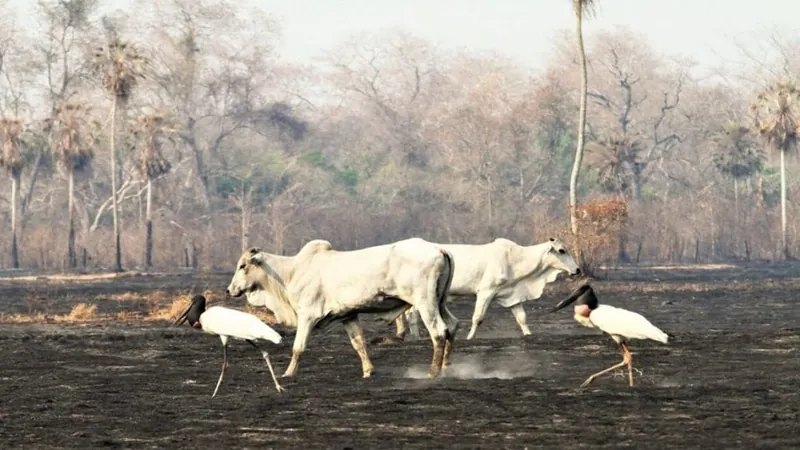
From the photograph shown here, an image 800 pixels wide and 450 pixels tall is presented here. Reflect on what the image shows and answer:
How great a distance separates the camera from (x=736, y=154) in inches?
3420

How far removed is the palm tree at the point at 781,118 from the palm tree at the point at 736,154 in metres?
8.24

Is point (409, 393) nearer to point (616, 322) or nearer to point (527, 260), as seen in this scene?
point (616, 322)

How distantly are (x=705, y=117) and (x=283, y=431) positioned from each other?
3928 inches

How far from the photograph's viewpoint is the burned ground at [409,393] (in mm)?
14266

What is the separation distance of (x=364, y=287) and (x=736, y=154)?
70.3 metres

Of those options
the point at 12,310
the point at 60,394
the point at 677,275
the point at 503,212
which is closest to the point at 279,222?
the point at 503,212

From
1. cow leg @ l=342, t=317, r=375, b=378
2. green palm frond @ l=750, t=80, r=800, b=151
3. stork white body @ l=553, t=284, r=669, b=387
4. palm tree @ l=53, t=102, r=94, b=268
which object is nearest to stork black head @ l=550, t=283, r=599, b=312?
stork white body @ l=553, t=284, r=669, b=387

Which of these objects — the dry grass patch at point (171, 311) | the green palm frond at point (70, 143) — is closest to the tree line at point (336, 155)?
the green palm frond at point (70, 143)

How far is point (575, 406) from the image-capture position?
633 inches

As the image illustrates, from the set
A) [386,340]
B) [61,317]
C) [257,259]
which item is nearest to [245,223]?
[61,317]

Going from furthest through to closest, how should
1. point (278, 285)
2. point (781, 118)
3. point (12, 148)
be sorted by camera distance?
point (12, 148), point (781, 118), point (278, 285)

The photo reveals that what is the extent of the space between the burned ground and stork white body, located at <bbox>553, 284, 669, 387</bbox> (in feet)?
1.60

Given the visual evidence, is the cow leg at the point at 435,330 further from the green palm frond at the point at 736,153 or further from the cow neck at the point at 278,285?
the green palm frond at the point at 736,153

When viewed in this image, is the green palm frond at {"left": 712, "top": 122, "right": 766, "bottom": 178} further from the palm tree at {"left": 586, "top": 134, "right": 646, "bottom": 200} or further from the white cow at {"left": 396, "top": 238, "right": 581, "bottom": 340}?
the white cow at {"left": 396, "top": 238, "right": 581, "bottom": 340}
